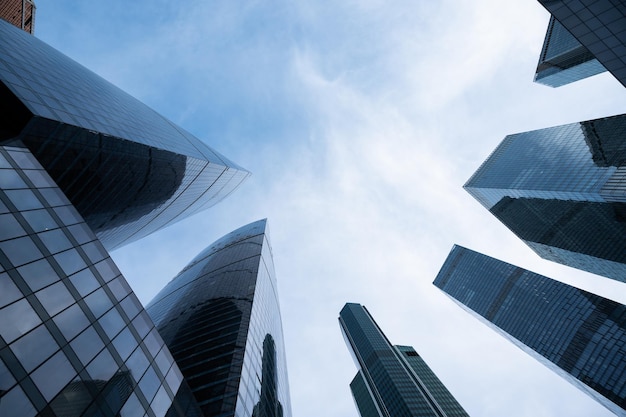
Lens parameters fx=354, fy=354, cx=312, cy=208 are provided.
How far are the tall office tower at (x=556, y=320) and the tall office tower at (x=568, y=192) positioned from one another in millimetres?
16002

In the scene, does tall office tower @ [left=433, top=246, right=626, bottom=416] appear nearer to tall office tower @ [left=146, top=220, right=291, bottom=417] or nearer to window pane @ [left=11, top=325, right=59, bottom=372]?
tall office tower @ [left=146, top=220, right=291, bottom=417]

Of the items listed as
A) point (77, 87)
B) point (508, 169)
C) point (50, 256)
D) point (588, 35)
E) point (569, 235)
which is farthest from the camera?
point (508, 169)

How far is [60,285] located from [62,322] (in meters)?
1.95

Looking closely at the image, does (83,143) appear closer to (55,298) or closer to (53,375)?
(55,298)

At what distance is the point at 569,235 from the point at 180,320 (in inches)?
5662

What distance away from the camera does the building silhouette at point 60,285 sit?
526 inches

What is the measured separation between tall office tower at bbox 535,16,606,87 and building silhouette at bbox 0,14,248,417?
145 meters

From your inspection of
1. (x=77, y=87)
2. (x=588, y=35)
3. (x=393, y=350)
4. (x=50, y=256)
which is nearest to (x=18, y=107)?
(x=50, y=256)

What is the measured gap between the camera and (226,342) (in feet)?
164

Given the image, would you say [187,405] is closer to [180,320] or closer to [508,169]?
[180,320]

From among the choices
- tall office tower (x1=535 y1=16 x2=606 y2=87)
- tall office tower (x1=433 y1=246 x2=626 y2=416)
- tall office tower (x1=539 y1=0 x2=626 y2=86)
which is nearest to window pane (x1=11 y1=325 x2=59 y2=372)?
tall office tower (x1=539 y1=0 x2=626 y2=86)

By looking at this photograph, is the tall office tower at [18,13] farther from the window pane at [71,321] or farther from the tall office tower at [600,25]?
the tall office tower at [600,25]

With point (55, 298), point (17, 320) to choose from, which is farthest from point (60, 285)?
point (17, 320)

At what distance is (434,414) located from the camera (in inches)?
5487
